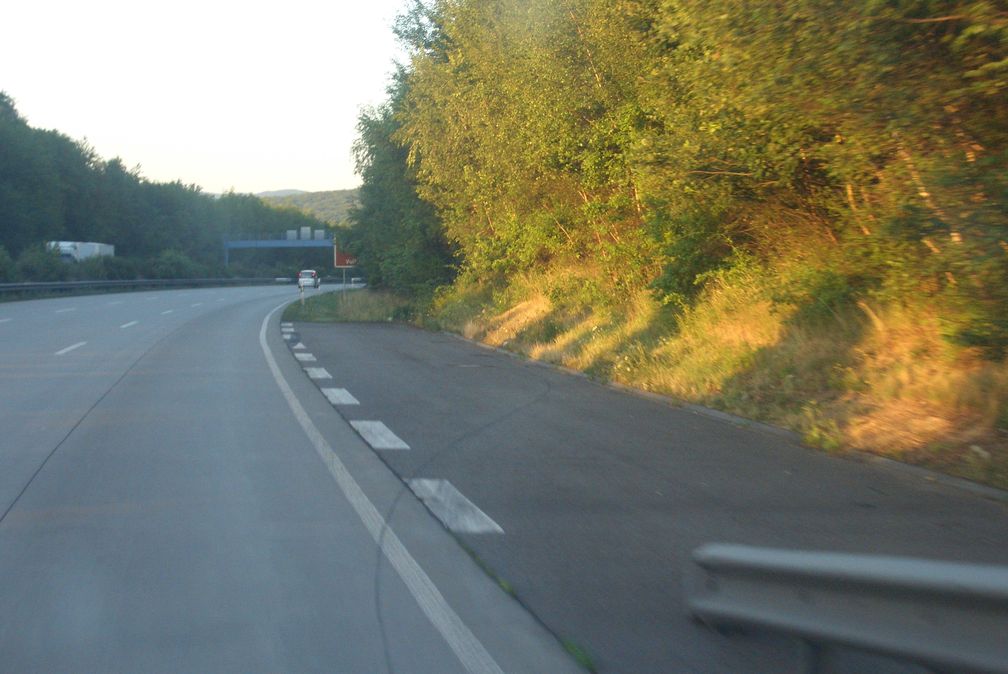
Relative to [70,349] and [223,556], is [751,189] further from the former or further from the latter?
[70,349]

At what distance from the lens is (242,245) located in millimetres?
132125

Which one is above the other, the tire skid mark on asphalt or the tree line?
the tree line

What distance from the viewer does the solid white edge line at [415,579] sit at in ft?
14.2

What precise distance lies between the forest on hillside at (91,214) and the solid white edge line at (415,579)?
137 ft

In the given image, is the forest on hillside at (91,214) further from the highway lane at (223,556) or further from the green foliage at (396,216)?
the highway lane at (223,556)

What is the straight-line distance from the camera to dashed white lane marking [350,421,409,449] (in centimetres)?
924

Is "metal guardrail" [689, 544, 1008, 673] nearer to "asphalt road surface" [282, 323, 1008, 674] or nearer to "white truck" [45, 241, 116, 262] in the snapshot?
"asphalt road surface" [282, 323, 1008, 674]

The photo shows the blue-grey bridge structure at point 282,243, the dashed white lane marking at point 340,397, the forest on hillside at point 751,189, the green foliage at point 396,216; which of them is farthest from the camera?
the blue-grey bridge structure at point 282,243

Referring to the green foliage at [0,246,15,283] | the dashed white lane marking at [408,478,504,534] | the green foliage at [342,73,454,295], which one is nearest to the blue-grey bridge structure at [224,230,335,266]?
the green foliage at [0,246,15,283]

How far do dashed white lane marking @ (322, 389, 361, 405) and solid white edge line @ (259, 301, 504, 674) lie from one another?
2743 millimetres

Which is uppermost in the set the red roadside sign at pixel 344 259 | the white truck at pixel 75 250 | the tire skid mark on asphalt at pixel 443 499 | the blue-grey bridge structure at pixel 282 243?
the tire skid mark on asphalt at pixel 443 499

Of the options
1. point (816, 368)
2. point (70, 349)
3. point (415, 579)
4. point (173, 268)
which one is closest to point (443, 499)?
point (415, 579)

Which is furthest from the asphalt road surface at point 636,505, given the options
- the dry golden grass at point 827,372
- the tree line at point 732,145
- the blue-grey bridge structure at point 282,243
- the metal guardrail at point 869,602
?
the blue-grey bridge structure at point 282,243

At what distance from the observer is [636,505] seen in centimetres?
700
